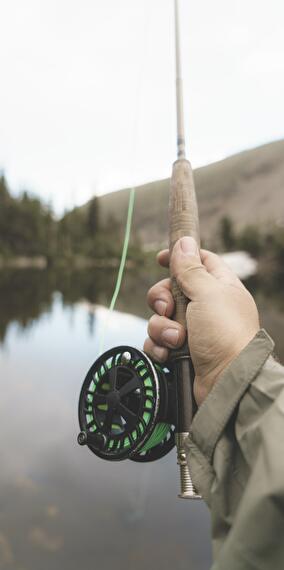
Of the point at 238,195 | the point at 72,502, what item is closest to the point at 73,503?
the point at 72,502

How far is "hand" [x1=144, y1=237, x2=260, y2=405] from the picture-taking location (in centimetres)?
127

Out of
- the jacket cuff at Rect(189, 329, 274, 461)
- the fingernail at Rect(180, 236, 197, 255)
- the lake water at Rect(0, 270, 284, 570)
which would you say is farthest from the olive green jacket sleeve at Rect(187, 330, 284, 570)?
the lake water at Rect(0, 270, 284, 570)

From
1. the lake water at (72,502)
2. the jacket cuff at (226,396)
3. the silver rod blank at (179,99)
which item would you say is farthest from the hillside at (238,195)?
the jacket cuff at (226,396)

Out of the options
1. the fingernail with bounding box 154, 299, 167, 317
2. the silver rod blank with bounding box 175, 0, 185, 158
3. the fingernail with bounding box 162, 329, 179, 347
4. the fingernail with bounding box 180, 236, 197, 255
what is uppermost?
the silver rod blank with bounding box 175, 0, 185, 158

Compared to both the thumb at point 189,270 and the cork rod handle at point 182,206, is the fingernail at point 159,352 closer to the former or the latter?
the cork rod handle at point 182,206

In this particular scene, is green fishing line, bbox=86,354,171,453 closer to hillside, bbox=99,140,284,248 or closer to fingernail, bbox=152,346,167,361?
fingernail, bbox=152,346,167,361

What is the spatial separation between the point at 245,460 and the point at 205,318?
1.49ft

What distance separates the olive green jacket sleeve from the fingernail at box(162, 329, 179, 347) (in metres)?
0.37

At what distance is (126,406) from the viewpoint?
4.54ft

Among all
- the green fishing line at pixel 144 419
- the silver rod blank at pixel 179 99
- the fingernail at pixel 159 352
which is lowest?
the green fishing line at pixel 144 419

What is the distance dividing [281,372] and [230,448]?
20 cm

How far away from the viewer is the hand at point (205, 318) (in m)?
1.27

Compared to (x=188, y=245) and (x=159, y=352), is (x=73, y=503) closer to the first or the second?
(x=159, y=352)

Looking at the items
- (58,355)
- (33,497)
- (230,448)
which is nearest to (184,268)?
(230,448)
